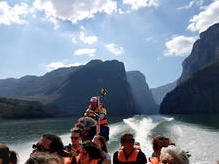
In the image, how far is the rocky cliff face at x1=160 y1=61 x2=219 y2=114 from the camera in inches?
5384

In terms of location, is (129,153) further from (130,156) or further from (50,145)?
(50,145)

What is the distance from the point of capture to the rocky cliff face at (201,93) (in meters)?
137

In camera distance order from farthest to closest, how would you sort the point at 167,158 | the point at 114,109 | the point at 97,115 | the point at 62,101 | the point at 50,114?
the point at 114,109 < the point at 62,101 < the point at 50,114 < the point at 97,115 < the point at 167,158

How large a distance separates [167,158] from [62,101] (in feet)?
587

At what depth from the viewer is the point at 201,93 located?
140625 mm

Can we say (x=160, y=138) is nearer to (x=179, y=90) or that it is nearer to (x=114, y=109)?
(x=179, y=90)

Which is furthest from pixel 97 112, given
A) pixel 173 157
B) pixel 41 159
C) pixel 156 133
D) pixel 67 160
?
pixel 156 133

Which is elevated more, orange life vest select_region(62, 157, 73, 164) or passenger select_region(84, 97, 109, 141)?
passenger select_region(84, 97, 109, 141)

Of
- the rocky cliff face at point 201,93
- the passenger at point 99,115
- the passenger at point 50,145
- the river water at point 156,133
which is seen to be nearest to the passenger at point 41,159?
the passenger at point 50,145

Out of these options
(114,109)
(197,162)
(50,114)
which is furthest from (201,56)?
(197,162)

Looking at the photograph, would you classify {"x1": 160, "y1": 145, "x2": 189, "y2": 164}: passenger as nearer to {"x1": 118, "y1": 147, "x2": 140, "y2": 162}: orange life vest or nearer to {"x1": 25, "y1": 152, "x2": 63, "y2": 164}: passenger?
A: {"x1": 25, "y1": 152, "x2": 63, "y2": 164}: passenger

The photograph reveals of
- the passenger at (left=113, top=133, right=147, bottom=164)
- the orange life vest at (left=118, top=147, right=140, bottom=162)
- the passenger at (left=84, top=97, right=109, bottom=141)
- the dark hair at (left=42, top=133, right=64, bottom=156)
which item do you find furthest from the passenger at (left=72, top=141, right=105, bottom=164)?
the passenger at (left=84, top=97, right=109, bottom=141)

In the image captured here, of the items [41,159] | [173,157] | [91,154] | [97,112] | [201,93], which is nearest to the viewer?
[41,159]

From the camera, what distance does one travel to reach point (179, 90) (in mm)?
151750
